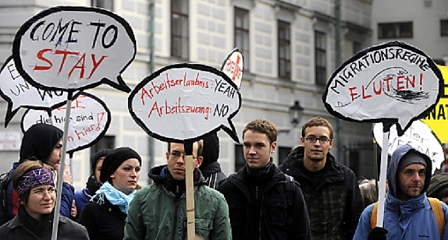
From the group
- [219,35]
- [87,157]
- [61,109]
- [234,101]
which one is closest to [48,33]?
[234,101]

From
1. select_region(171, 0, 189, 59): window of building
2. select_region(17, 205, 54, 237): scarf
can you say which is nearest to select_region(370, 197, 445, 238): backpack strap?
select_region(17, 205, 54, 237): scarf

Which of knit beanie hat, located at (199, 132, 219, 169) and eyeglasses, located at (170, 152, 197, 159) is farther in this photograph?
knit beanie hat, located at (199, 132, 219, 169)

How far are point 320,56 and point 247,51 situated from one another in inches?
177

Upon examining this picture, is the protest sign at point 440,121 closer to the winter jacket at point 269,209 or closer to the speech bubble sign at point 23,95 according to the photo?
the speech bubble sign at point 23,95

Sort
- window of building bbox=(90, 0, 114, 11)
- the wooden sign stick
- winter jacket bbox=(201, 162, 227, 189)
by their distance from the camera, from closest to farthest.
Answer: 1. the wooden sign stick
2. winter jacket bbox=(201, 162, 227, 189)
3. window of building bbox=(90, 0, 114, 11)

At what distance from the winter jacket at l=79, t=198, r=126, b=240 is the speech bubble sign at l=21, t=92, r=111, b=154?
4.70 ft

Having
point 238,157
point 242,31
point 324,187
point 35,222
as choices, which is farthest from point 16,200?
point 242,31

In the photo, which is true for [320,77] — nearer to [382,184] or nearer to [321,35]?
[321,35]

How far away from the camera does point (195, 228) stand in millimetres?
6445

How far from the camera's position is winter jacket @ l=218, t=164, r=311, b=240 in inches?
279

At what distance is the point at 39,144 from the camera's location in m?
7.73

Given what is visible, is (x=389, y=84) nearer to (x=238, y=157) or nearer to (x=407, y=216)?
(x=407, y=216)

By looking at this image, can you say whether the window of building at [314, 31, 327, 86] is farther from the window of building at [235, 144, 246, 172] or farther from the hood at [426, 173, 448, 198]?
the hood at [426, 173, 448, 198]

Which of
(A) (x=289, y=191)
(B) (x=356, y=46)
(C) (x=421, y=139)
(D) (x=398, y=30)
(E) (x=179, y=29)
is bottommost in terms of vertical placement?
(A) (x=289, y=191)
